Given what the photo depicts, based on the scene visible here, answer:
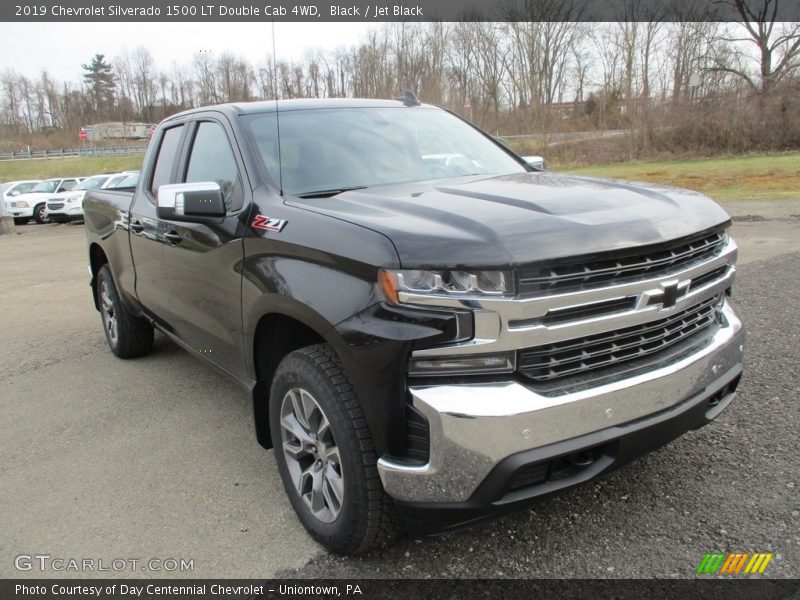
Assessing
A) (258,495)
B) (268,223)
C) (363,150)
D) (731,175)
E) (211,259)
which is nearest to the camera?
(268,223)

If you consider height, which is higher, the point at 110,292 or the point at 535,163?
the point at 535,163

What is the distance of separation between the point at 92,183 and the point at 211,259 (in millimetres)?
21812

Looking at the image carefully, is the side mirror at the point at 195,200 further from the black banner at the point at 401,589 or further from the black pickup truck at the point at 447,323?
the black banner at the point at 401,589

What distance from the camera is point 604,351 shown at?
92.3 inches

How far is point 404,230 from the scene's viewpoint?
229 centimetres

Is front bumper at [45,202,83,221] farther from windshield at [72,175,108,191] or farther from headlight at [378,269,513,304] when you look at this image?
headlight at [378,269,513,304]

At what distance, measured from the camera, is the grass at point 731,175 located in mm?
18188

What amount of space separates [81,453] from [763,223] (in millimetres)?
12384

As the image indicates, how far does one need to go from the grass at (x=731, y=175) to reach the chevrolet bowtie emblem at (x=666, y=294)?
13667mm

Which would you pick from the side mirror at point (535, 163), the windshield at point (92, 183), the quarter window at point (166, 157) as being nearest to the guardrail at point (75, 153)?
the windshield at point (92, 183)

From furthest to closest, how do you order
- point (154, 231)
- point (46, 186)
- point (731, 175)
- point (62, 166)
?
point (62, 166) → point (46, 186) → point (731, 175) → point (154, 231)

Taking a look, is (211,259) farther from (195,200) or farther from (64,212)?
(64,212)

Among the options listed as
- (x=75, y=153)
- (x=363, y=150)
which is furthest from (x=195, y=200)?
(x=75, y=153)

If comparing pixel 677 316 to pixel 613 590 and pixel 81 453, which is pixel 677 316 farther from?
pixel 81 453
